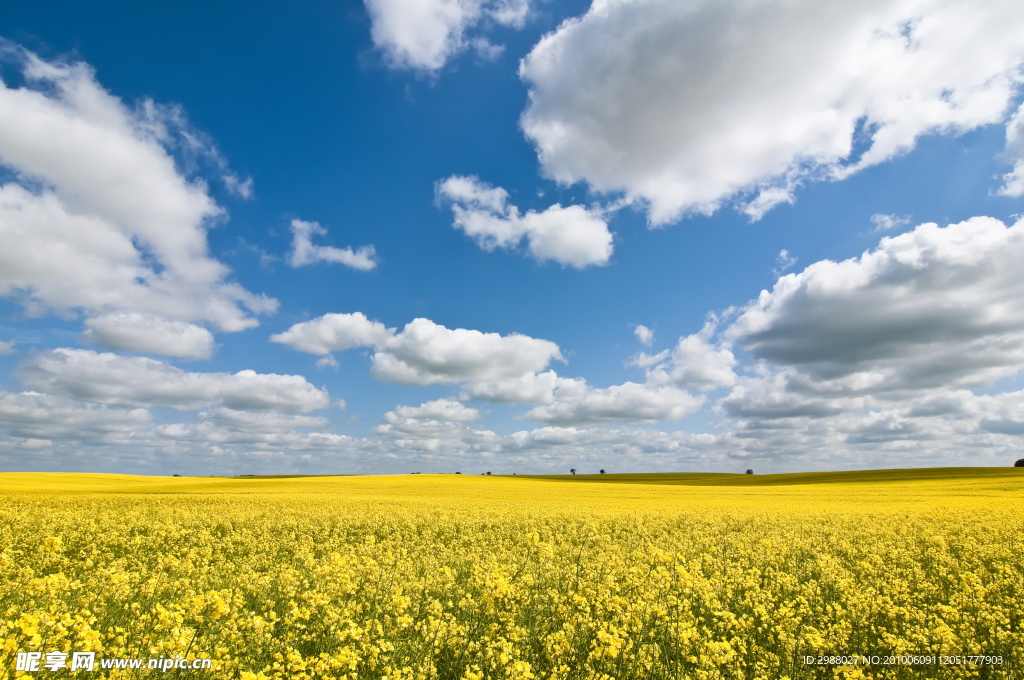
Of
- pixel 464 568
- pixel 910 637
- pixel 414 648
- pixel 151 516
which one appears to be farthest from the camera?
pixel 151 516

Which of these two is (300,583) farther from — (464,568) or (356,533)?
(356,533)

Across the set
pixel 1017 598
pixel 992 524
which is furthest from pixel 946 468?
pixel 1017 598

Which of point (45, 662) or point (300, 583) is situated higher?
point (45, 662)

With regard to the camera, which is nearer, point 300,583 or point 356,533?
point 300,583

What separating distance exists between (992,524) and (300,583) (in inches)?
832

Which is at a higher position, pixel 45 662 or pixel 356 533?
pixel 45 662

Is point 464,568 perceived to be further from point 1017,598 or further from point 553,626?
point 1017,598

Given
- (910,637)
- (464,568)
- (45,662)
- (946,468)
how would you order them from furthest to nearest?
(946,468)
(464,568)
(910,637)
(45,662)

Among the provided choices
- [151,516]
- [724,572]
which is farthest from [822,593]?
[151,516]

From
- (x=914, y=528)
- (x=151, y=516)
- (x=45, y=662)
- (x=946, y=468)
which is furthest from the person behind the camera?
(x=946, y=468)

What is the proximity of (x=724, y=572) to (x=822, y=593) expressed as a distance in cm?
171

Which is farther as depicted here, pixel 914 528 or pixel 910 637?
pixel 914 528

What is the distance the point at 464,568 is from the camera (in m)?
9.84

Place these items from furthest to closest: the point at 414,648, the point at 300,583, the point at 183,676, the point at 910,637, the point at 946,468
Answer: the point at 946,468 < the point at 300,583 < the point at 910,637 < the point at 414,648 < the point at 183,676
